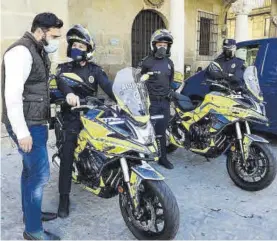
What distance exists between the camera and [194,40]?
37.7 ft

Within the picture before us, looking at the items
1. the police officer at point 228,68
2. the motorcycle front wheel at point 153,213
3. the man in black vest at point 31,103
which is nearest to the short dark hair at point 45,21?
the man in black vest at point 31,103

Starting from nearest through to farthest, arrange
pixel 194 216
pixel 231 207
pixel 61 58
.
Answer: pixel 194 216, pixel 231 207, pixel 61 58

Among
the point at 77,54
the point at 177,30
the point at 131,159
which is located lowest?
the point at 131,159

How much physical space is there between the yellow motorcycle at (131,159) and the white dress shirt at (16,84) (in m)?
0.55

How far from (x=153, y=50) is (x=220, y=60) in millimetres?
1028

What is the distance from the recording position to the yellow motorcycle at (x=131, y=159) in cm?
254

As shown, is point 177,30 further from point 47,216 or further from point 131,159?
point 47,216

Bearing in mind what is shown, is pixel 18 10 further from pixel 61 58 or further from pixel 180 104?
pixel 180 104

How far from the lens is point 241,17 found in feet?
31.0

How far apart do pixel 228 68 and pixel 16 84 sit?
321cm

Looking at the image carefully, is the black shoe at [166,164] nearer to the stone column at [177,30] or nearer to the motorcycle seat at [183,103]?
the motorcycle seat at [183,103]

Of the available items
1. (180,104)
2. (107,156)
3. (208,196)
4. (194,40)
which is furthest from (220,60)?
(194,40)

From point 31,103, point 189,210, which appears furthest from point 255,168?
point 31,103

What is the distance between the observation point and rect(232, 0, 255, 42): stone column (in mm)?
9266
